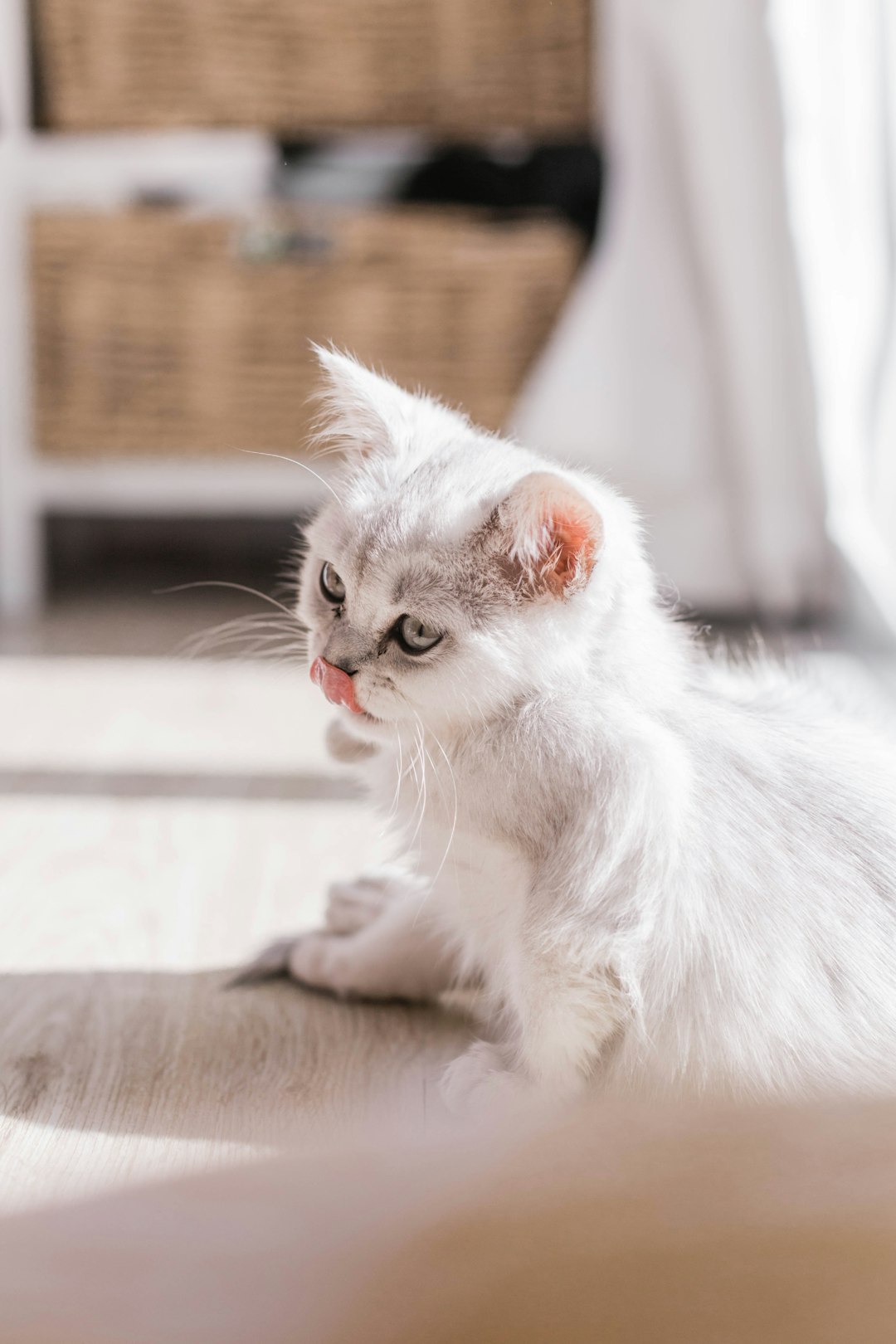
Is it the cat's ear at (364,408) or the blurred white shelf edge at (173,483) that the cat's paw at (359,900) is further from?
the blurred white shelf edge at (173,483)

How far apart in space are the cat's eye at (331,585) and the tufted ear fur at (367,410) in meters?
0.10

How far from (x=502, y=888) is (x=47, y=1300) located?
0.34m

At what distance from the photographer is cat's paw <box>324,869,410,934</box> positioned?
40.4 inches

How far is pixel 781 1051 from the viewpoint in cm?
73

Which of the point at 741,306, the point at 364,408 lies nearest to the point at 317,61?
the point at 741,306

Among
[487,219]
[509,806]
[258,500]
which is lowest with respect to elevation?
[258,500]

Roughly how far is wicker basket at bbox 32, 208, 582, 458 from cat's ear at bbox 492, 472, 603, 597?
1.56 metres

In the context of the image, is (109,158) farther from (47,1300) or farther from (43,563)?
(47,1300)

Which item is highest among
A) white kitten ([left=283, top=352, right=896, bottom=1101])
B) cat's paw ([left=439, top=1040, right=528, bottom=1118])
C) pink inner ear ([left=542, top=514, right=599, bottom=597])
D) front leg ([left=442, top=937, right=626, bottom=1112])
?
pink inner ear ([left=542, top=514, right=599, bottom=597])

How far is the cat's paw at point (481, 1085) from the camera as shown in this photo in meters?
0.76

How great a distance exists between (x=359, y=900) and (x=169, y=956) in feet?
0.55

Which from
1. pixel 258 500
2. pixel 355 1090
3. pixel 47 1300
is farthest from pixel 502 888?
pixel 258 500

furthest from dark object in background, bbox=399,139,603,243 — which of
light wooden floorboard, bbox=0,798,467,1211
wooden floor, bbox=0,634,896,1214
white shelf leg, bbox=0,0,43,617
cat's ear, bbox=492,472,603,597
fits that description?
cat's ear, bbox=492,472,603,597

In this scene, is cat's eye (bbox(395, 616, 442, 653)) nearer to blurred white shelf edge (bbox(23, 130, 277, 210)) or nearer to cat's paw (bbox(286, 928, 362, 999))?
cat's paw (bbox(286, 928, 362, 999))
